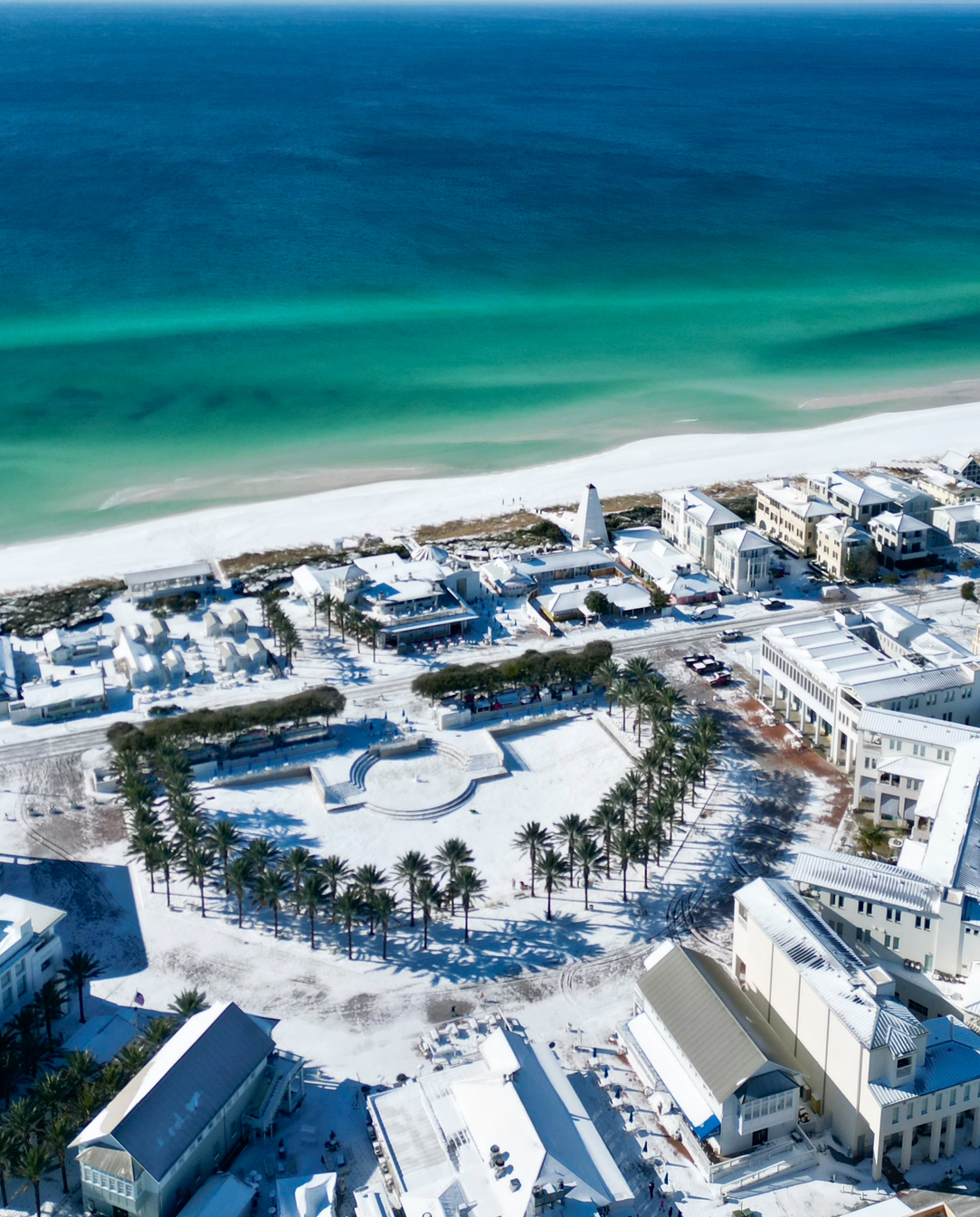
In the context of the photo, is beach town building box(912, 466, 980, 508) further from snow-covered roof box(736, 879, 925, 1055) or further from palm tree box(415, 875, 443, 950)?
palm tree box(415, 875, 443, 950)

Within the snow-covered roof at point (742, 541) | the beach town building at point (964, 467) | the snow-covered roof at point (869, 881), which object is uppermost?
the beach town building at point (964, 467)

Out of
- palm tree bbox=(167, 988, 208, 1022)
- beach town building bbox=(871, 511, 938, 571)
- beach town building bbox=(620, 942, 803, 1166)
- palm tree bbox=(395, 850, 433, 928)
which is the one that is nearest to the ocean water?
beach town building bbox=(871, 511, 938, 571)

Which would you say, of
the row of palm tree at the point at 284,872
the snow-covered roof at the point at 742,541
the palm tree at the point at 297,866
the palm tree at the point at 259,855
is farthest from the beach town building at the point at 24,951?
the snow-covered roof at the point at 742,541

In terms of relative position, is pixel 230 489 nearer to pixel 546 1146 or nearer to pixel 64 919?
pixel 64 919

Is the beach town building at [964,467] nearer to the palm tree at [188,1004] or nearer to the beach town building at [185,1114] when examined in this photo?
the palm tree at [188,1004]

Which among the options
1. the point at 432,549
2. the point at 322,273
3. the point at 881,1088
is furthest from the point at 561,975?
the point at 322,273
